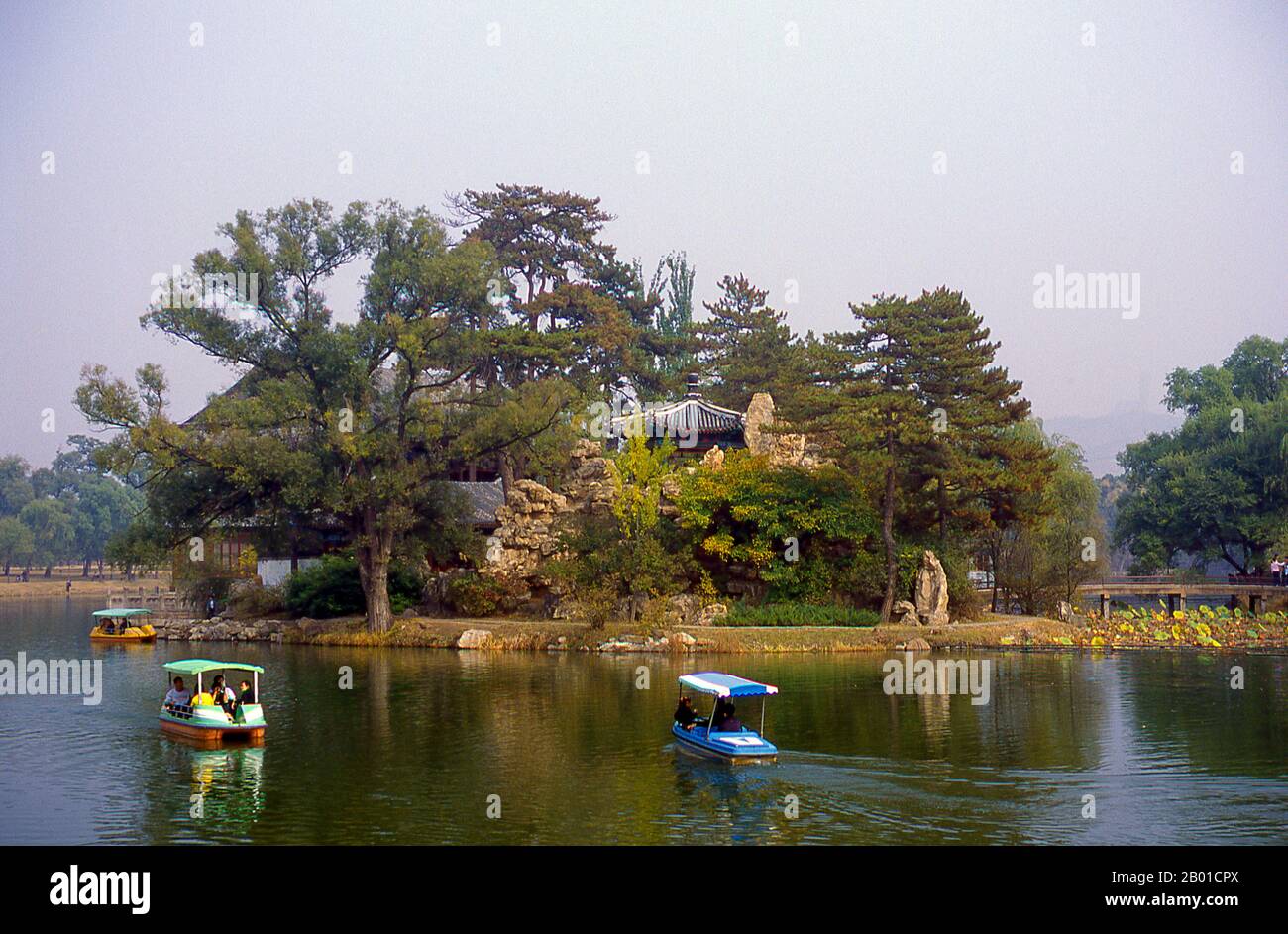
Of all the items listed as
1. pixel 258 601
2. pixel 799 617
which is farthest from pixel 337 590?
pixel 799 617

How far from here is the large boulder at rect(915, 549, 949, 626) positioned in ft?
149

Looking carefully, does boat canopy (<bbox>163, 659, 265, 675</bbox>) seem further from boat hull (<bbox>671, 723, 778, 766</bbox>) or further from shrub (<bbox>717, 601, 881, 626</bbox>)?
shrub (<bbox>717, 601, 881, 626</bbox>)

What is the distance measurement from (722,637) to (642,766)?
62.4 ft

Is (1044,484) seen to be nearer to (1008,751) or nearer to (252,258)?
A: (1008,751)

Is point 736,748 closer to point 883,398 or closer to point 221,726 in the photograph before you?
point 221,726

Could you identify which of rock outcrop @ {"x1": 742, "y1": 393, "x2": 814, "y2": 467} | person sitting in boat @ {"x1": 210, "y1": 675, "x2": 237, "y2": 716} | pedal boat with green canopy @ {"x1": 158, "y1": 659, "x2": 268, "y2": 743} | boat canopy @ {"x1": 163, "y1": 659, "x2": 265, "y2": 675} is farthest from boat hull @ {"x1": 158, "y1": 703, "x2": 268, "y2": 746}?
rock outcrop @ {"x1": 742, "y1": 393, "x2": 814, "y2": 467}

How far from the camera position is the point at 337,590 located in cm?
4947

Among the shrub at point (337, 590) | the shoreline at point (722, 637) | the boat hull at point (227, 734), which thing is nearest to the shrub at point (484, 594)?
the shoreline at point (722, 637)

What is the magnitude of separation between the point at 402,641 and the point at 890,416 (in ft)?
66.3

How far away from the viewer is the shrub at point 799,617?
44.4m

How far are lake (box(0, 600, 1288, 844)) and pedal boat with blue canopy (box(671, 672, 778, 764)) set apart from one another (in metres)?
0.40

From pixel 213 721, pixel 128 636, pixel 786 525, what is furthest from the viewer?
pixel 128 636
